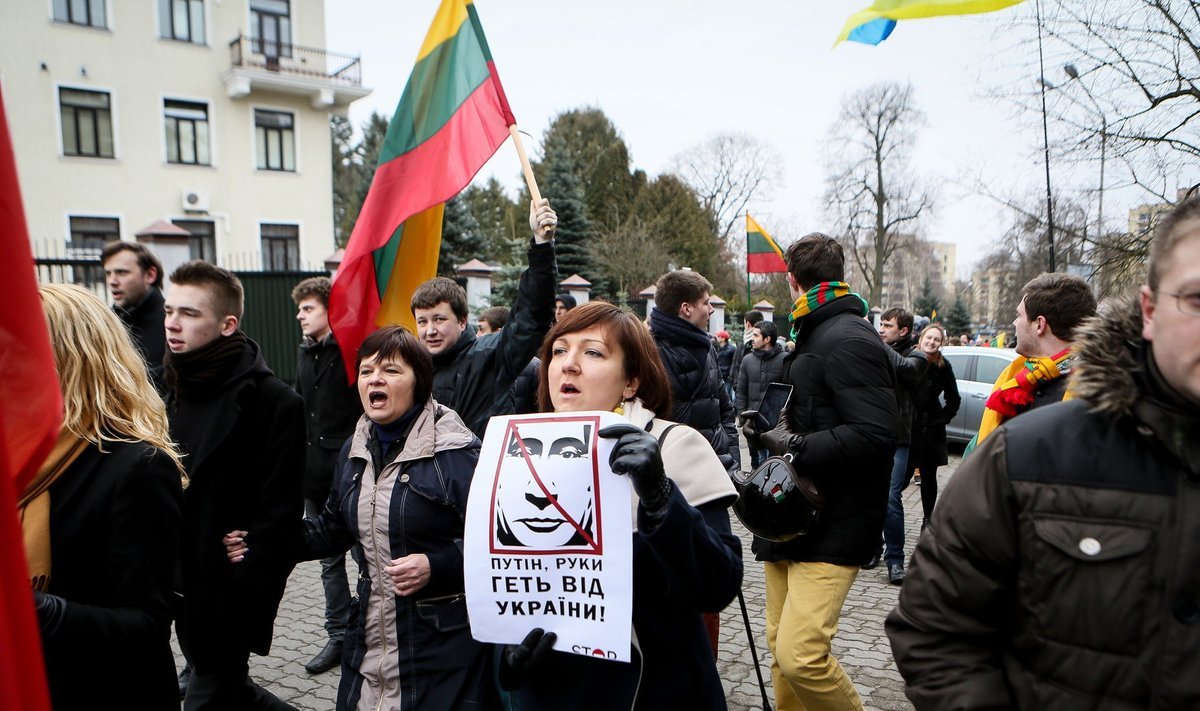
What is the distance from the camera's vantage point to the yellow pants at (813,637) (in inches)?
123

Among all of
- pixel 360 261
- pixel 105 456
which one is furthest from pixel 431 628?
pixel 360 261

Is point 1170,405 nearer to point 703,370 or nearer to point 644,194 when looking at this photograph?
point 703,370

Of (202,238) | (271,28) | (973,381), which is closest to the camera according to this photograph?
(973,381)

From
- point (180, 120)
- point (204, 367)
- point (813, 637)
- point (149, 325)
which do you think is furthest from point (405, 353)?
point (180, 120)

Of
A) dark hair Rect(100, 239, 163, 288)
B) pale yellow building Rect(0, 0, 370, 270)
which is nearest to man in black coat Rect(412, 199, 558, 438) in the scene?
dark hair Rect(100, 239, 163, 288)

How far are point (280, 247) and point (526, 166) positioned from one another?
2455 cm

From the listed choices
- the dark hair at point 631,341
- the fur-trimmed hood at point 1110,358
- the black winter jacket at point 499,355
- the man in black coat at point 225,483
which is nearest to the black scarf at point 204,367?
the man in black coat at point 225,483

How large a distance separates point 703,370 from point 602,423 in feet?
10.1

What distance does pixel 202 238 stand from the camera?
24.7 metres

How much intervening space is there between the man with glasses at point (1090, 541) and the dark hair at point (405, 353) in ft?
6.43

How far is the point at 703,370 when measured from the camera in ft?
16.3

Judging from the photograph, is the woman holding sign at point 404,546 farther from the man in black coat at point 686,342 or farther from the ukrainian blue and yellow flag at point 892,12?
the ukrainian blue and yellow flag at point 892,12

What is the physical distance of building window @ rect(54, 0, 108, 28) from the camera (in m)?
22.0

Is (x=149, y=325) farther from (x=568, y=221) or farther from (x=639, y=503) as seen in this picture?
(x=568, y=221)
